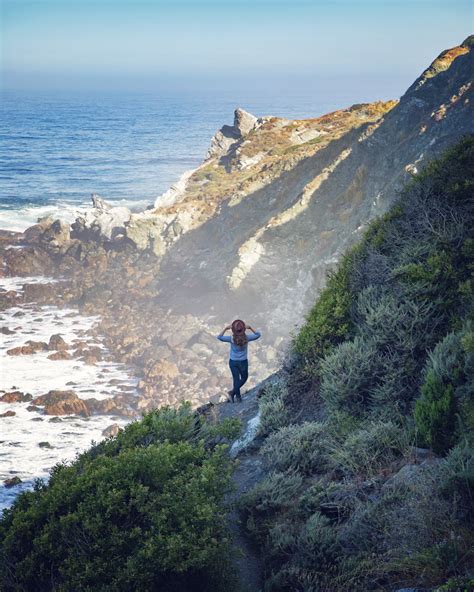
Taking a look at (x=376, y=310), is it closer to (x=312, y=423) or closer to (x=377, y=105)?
(x=312, y=423)

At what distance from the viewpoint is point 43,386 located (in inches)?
1010

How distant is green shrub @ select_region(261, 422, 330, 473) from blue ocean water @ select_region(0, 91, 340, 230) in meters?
46.8

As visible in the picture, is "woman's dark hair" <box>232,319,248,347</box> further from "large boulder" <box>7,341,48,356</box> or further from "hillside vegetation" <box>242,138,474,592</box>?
"large boulder" <box>7,341,48,356</box>

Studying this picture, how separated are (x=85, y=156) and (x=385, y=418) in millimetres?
87827

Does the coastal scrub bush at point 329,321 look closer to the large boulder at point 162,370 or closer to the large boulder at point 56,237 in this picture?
the large boulder at point 162,370

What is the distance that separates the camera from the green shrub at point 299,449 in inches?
284

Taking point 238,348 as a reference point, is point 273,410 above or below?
Answer: below

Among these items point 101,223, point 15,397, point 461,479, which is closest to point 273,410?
point 461,479

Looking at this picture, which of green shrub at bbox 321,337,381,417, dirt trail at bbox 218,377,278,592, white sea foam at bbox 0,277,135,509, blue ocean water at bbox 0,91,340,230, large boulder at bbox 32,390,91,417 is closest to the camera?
dirt trail at bbox 218,377,278,592

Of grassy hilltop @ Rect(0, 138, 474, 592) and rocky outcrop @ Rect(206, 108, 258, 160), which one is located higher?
rocky outcrop @ Rect(206, 108, 258, 160)

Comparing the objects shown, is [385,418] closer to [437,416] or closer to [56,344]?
[437,416]

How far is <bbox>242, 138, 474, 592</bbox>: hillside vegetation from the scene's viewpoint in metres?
4.93

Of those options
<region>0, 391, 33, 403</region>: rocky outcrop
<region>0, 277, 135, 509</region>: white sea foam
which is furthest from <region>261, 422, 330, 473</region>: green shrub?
<region>0, 391, 33, 403</region>: rocky outcrop

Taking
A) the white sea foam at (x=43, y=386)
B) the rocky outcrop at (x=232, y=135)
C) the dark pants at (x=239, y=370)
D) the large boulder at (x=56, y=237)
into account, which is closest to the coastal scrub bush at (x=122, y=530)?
the dark pants at (x=239, y=370)
